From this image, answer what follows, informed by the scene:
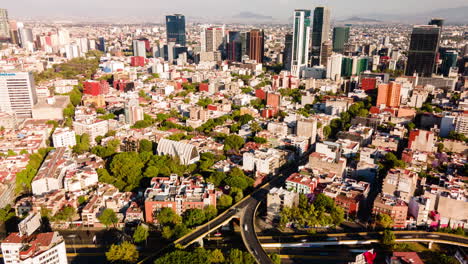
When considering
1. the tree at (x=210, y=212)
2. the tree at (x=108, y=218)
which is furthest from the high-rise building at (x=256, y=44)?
the tree at (x=108, y=218)

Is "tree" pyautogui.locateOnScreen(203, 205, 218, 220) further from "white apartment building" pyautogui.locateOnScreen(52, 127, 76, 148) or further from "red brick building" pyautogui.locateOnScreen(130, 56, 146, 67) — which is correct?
"red brick building" pyautogui.locateOnScreen(130, 56, 146, 67)

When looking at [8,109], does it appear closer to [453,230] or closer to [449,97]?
[453,230]

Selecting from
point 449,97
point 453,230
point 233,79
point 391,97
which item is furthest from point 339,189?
point 233,79

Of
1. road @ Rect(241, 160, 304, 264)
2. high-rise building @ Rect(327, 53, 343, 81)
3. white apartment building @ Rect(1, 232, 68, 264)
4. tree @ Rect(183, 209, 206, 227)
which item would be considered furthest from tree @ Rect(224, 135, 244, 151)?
high-rise building @ Rect(327, 53, 343, 81)

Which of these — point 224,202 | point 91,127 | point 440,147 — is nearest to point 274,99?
point 440,147

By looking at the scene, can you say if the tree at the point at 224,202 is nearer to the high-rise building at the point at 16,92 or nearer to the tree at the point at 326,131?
the tree at the point at 326,131
